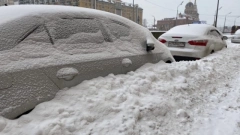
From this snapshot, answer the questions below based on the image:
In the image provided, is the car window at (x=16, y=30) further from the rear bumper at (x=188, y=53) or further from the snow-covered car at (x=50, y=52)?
the rear bumper at (x=188, y=53)

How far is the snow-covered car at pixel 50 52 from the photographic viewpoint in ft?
5.84

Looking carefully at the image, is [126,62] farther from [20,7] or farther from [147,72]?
[20,7]

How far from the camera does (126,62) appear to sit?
2.97 meters

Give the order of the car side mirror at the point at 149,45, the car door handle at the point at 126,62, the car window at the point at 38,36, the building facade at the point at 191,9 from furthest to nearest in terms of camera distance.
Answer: the building facade at the point at 191,9 → the car side mirror at the point at 149,45 → the car door handle at the point at 126,62 → the car window at the point at 38,36

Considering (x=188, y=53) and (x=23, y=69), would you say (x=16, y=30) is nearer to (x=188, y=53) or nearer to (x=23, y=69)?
(x=23, y=69)

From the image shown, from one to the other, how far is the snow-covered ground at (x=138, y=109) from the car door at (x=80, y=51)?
0.40 ft

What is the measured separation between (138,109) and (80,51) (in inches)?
38.9

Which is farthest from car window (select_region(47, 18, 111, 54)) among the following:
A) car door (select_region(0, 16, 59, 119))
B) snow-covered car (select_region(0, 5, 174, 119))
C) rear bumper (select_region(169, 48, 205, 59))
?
rear bumper (select_region(169, 48, 205, 59))

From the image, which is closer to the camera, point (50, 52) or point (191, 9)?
point (50, 52)

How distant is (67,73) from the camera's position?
2.14m

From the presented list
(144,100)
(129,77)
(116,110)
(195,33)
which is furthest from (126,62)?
(195,33)

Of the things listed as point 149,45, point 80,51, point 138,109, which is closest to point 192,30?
point 149,45

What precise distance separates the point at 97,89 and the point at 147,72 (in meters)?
1.14

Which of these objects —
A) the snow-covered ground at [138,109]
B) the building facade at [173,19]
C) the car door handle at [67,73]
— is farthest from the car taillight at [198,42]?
the building facade at [173,19]
